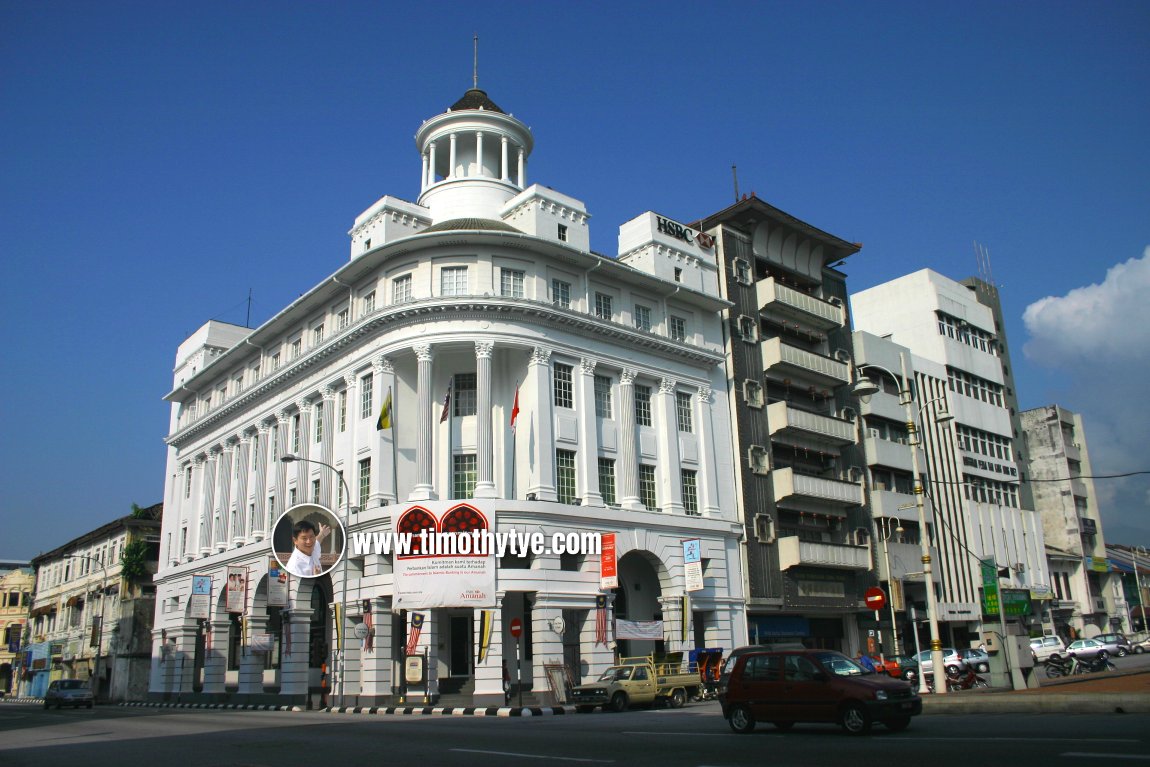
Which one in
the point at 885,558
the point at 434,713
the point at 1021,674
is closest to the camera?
the point at 1021,674

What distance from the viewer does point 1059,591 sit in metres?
70.6

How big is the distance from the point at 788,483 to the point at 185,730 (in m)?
32.8

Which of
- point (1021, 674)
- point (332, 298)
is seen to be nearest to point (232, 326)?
point (332, 298)

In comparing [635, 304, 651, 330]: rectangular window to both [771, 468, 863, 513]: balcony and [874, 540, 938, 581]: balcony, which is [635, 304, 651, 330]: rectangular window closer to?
[771, 468, 863, 513]: balcony

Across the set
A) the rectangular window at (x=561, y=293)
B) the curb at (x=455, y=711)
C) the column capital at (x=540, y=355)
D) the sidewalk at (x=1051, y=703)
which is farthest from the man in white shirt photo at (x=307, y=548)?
the sidewalk at (x=1051, y=703)

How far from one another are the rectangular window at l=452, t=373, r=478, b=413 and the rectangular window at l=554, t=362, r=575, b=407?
369 cm

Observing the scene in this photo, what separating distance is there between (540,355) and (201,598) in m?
26.1

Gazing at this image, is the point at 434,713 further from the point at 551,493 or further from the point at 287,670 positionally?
the point at 287,670

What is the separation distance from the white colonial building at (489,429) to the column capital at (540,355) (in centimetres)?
12

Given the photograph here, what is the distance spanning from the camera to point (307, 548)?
39500 mm

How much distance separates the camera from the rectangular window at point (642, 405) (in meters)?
44.4

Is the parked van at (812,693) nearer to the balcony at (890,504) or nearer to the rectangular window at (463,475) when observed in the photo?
the rectangular window at (463,475)

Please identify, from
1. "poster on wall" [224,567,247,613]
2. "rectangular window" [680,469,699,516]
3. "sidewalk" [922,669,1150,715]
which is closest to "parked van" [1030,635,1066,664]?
"rectangular window" [680,469,699,516]

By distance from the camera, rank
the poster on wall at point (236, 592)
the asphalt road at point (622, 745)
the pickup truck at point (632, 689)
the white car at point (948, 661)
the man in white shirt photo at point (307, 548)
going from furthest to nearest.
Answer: the poster on wall at point (236, 592), the white car at point (948, 661), the man in white shirt photo at point (307, 548), the pickup truck at point (632, 689), the asphalt road at point (622, 745)
